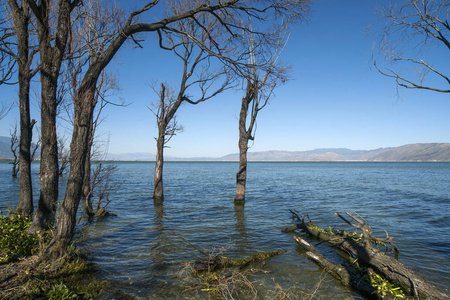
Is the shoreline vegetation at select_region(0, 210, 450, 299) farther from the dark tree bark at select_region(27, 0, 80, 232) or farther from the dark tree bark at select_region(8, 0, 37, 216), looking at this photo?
the dark tree bark at select_region(8, 0, 37, 216)

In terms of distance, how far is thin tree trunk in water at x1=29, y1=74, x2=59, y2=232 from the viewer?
22.2ft

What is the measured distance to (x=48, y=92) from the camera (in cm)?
673

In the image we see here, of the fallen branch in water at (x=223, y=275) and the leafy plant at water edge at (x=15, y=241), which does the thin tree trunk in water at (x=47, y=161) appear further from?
the fallen branch in water at (x=223, y=275)

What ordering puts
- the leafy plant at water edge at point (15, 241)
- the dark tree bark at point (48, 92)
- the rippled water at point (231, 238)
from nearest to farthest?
Answer: the leafy plant at water edge at point (15, 241), the dark tree bark at point (48, 92), the rippled water at point (231, 238)

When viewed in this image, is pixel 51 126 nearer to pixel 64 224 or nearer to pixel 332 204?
pixel 64 224

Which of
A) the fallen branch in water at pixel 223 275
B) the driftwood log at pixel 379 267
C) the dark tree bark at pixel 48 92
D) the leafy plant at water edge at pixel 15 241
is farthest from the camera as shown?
the dark tree bark at pixel 48 92

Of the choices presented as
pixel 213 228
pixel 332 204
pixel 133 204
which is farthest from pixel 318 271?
pixel 133 204

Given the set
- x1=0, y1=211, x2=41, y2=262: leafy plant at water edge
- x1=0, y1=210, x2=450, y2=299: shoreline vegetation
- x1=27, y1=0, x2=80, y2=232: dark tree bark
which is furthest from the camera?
x1=27, y1=0, x2=80, y2=232: dark tree bark

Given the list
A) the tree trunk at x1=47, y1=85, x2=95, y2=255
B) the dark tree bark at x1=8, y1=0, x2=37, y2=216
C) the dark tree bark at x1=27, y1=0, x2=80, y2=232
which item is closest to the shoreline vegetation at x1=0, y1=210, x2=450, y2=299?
the tree trunk at x1=47, y1=85, x2=95, y2=255

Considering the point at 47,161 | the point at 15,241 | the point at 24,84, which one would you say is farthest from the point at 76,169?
the point at 24,84

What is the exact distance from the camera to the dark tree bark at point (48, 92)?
6.45 m

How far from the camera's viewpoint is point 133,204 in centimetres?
1888

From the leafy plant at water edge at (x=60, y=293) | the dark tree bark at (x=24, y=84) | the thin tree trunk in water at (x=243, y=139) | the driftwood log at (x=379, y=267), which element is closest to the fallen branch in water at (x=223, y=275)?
the driftwood log at (x=379, y=267)

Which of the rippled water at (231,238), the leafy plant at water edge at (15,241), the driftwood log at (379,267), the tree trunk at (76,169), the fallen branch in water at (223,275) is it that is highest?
the tree trunk at (76,169)
